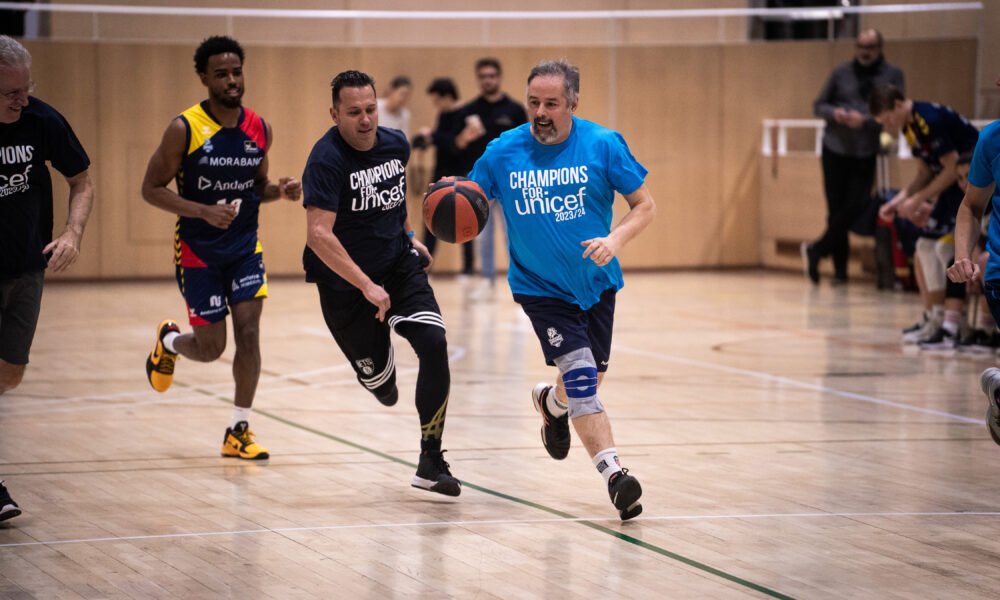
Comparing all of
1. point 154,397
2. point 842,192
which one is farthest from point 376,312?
point 842,192

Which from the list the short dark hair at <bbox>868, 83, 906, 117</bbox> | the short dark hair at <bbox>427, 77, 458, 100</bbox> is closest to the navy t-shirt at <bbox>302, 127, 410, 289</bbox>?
the short dark hair at <bbox>868, 83, 906, 117</bbox>

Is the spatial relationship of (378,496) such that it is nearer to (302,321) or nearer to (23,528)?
(23,528)

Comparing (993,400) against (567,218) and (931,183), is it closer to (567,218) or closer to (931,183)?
(567,218)

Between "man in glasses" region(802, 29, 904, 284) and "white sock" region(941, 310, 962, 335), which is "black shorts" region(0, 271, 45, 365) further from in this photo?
"man in glasses" region(802, 29, 904, 284)

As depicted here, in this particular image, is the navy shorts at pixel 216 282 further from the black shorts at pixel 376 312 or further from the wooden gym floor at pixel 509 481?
the wooden gym floor at pixel 509 481

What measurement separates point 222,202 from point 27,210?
134cm

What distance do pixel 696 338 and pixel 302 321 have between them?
3604 millimetres

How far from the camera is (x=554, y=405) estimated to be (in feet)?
21.2

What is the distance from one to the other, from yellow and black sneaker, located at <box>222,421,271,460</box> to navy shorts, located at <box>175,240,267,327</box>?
0.57 m

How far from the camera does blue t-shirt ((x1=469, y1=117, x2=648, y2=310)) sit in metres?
5.93

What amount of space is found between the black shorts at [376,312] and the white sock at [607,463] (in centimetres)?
104

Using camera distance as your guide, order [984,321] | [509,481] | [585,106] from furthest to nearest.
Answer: [585,106]
[984,321]
[509,481]

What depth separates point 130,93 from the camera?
647 inches

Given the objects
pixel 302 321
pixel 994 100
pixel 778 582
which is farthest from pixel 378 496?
pixel 994 100
